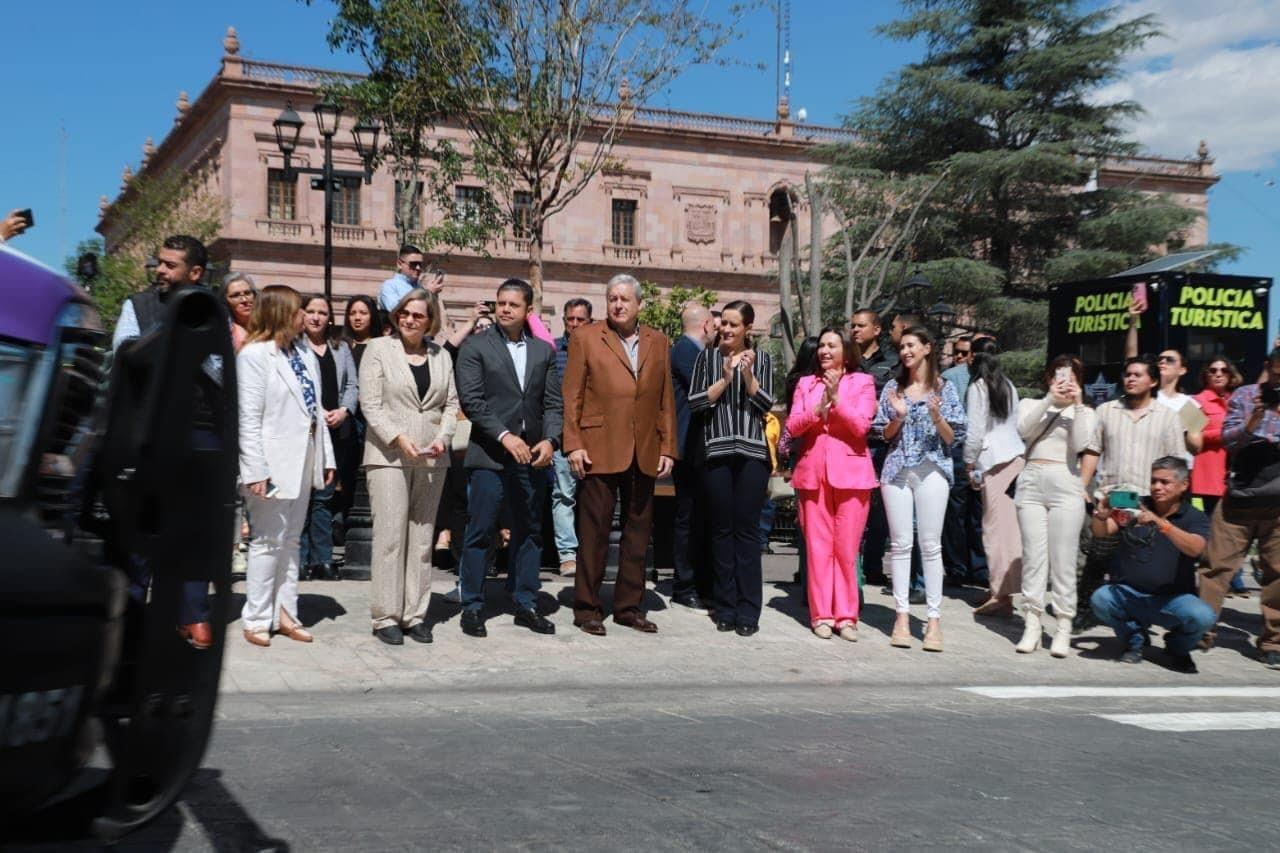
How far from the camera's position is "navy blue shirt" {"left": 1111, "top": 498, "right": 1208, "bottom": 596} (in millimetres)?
8773

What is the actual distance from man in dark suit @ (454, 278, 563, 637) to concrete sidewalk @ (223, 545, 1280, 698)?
0.35 meters

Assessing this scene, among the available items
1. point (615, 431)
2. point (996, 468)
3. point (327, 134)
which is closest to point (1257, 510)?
point (996, 468)

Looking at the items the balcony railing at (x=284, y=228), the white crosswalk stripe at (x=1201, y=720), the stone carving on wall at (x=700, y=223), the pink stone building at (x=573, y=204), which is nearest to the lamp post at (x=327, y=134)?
the white crosswalk stripe at (x=1201, y=720)

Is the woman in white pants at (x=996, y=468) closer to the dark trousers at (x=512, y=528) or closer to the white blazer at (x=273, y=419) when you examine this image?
the dark trousers at (x=512, y=528)

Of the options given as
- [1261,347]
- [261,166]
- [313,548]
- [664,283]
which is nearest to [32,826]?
[313,548]

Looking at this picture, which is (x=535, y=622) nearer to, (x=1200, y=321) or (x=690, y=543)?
(x=690, y=543)

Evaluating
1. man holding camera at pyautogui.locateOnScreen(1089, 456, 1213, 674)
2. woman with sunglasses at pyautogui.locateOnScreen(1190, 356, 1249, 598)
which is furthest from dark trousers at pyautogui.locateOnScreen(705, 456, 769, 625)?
woman with sunglasses at pyautogui.locateOnScreen(1190, 356, 1249, 598)

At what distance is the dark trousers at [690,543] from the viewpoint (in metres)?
9.80

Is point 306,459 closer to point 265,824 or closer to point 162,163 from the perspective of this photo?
point 265,824

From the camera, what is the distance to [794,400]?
30.5 feet

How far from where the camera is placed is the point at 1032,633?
9.32 m

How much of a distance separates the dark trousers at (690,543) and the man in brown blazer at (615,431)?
3.26 ft

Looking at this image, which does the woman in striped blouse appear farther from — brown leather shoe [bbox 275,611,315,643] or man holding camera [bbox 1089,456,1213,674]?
brown leather shoe [bbox 275,611,315,643]

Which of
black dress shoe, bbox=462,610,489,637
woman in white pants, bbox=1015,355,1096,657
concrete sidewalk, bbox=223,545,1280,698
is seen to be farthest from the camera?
woman in white pants, bbox=1015,355,1096,657
